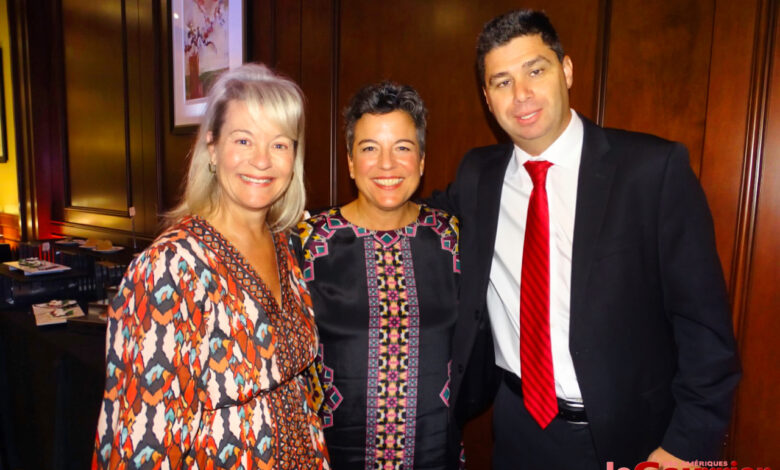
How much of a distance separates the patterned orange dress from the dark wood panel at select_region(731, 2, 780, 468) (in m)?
1.39

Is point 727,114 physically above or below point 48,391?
above

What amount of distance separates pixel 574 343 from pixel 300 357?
0.76 m

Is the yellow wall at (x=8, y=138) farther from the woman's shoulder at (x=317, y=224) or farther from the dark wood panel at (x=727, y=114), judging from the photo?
the dark wood panel at (x=727, y=114)

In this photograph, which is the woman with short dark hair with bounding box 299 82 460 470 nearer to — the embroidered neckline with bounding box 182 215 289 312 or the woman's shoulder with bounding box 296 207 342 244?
the woman's shoulder with bounding box 296 207 342 244

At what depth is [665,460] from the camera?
53.0 inches

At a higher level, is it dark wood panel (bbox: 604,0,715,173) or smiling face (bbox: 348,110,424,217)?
dark wood panel (bbox: 604,0,715,173)

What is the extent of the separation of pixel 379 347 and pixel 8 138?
6.25 m

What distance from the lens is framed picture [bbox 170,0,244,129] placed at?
3361mm

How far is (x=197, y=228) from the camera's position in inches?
50.9

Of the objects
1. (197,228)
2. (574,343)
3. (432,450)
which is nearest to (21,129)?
(197,228)

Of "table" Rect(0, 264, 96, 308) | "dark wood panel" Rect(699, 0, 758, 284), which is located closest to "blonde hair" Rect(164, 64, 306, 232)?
"dark wood panel" Rect(699, 0, 758, 284)

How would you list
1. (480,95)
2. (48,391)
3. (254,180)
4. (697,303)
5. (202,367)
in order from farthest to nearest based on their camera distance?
(48,391) → (480,95) → (254,180) → (697,303) → (202,367)

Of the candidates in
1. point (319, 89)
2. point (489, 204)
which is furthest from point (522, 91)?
point (319, 89)

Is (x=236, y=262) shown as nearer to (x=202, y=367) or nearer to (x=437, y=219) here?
(x=202, y=367)
